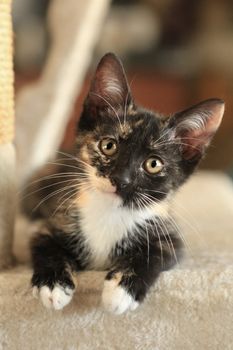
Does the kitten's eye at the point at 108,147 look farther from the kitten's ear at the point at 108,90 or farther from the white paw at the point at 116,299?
the white paw at the point at 116,299

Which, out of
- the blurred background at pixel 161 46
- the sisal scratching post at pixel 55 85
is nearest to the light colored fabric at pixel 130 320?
the sisal scratching post at pixel 55 85

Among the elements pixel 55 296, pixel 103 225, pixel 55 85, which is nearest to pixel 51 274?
pixel 55 296

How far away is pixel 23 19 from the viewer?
381 cm

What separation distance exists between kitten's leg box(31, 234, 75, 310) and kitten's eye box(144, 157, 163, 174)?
26 cm

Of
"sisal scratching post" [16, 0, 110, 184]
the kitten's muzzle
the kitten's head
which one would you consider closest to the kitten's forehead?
the kitten's head

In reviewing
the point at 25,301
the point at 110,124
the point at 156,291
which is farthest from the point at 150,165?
the point at 25,301

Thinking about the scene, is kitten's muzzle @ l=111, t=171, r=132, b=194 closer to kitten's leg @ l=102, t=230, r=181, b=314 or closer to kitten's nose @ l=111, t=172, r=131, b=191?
kitten's nose @ l=111, t=172, r=131, b=191

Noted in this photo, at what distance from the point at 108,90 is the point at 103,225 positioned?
31 centimetres

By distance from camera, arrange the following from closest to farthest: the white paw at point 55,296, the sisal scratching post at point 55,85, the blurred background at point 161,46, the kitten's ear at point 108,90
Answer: the white paw at point 55,296, the kitten's ear at point 108,90, the sisal scratching post at point 55,85, the blurred background at point 161,46

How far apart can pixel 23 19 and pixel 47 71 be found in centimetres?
242

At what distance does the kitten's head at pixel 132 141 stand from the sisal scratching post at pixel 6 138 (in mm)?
164

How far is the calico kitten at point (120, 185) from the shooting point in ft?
3.17

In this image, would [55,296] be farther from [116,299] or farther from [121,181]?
[121,181]

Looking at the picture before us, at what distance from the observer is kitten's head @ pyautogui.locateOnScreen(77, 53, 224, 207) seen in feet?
3.17
